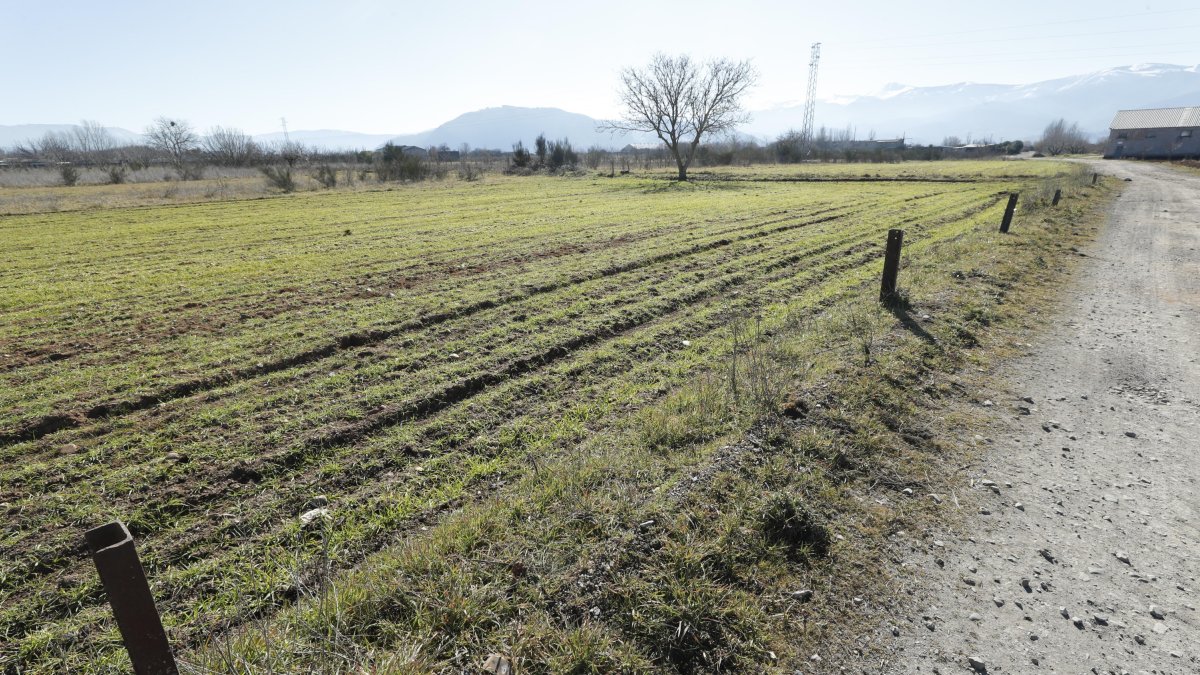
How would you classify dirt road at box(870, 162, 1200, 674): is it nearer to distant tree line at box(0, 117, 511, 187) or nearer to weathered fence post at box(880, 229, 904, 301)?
weathered fence post at box(880, 229, 904, 301)

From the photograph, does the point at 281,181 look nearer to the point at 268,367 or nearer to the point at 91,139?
the point at 268,367

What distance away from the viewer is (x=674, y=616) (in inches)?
128

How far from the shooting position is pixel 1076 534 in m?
4.20

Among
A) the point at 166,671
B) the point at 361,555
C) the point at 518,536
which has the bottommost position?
the point at 361,555

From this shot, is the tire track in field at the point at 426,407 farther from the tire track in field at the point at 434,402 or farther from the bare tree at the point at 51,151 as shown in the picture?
the bare tree at the point at 51,151

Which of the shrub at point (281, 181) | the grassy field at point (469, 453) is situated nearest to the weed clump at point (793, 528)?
the grassy field at point (469, 453)

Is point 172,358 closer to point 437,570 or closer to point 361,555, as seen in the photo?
point 361,555

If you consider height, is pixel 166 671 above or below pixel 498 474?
above

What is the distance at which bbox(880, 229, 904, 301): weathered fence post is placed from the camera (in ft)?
31.1

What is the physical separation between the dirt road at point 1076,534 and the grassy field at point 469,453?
0.51m

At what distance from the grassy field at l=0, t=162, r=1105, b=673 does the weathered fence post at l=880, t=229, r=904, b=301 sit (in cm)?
32

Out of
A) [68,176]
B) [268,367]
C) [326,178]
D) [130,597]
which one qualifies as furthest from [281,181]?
[130,597]

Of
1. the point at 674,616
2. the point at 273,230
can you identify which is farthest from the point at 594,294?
the point at 273,230

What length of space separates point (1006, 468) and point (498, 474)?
15.6 ft
